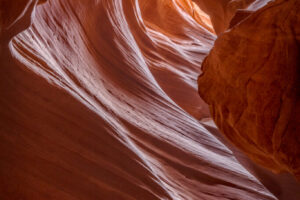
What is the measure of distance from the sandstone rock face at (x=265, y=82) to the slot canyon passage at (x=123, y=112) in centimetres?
1

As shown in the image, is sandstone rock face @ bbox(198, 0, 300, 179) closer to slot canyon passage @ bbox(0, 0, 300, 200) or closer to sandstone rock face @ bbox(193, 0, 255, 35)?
slot canyon passage @ bbox(0, 0, 300, 200)

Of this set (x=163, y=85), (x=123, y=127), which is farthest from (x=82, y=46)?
(x=163, y=85)

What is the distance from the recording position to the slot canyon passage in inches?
92.6

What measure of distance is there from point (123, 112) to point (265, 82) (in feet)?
6.45

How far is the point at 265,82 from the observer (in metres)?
2.91

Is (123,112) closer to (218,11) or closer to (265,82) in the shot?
(265,82)

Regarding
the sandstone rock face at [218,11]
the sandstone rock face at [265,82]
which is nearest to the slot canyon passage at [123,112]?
the sandstone rock face at [265,82]

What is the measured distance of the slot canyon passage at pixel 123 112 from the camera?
235 cm

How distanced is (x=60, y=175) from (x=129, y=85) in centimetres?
278

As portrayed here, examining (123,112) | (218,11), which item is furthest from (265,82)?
(218,11)

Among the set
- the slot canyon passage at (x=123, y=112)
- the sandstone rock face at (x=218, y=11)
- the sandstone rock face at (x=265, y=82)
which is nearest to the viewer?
the slot canyon passage at (x=123, y=112)

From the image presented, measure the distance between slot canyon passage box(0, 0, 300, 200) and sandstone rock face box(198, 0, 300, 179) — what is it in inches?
0.4

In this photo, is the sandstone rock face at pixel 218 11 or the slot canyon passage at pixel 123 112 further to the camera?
the sandstone rock face at pixel 218 11

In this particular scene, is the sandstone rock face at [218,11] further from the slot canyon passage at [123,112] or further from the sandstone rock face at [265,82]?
the sandstone rock face at [265,82]
